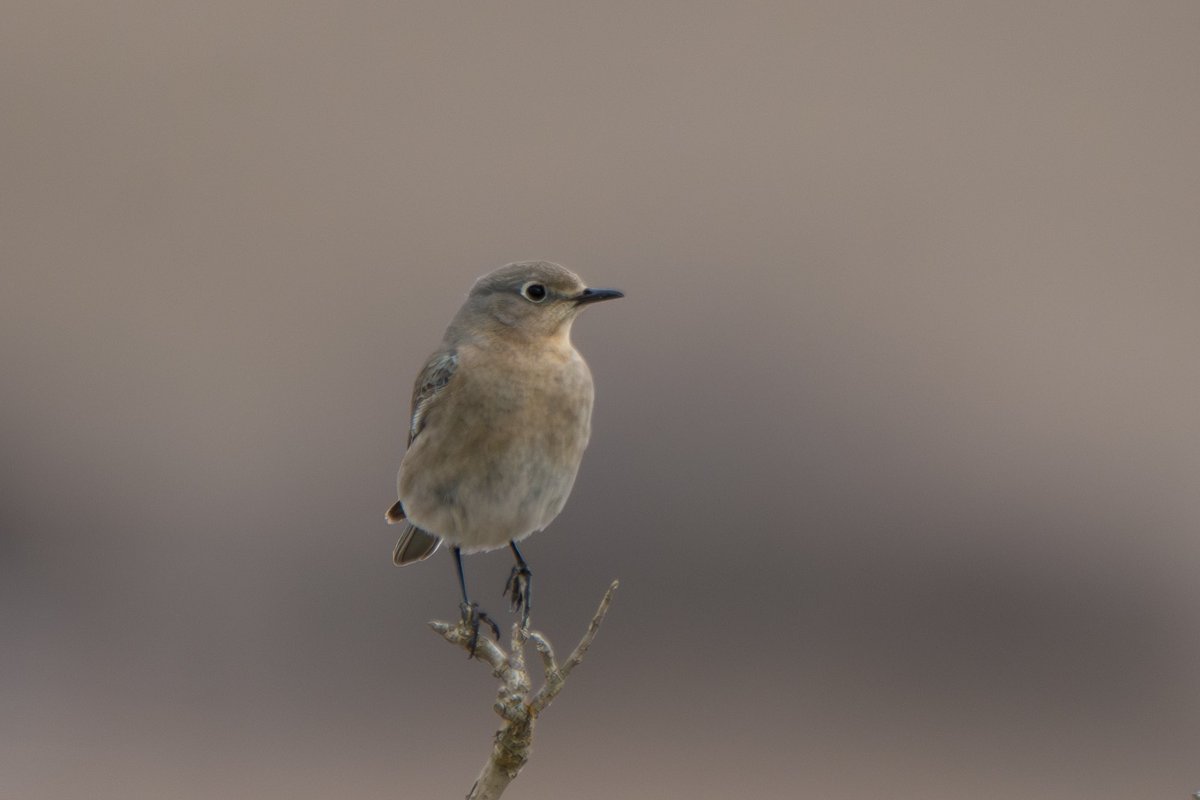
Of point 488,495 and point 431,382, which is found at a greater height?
point 431,382

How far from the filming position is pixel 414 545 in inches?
264

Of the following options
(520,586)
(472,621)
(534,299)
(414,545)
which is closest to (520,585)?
(520,586)

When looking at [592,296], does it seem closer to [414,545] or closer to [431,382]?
[431,382]

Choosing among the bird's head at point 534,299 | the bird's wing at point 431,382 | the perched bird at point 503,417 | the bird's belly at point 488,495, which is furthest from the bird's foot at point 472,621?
the bird's head at point 534,299

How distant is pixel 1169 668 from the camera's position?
23.5 meters

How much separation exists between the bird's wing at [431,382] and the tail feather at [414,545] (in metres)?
0.49

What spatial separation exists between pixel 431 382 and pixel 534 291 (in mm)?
568

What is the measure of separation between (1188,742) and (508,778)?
20489mm

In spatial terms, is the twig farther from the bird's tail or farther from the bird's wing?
the bird's tail

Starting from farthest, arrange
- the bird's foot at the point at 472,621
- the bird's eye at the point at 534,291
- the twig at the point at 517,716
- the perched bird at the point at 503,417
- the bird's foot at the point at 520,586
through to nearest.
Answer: the bird's eye at the point at 534,291
the perched bird at the point at 503,417
the bird's foot at the point at 520,586
the bird's foot at the point at 472,621
the twig at the point at 517,716

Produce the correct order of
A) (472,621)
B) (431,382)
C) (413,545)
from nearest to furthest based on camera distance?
(472,621)
(431,382)
(413,545)

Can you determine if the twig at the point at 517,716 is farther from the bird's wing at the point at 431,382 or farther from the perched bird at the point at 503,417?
the bird's wing at the point at 431,382

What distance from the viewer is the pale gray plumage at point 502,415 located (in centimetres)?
602

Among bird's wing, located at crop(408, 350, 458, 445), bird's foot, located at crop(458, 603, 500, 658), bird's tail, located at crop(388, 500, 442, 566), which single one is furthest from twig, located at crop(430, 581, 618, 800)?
bird's tail, located at crop(388, 500, 442, 566)
